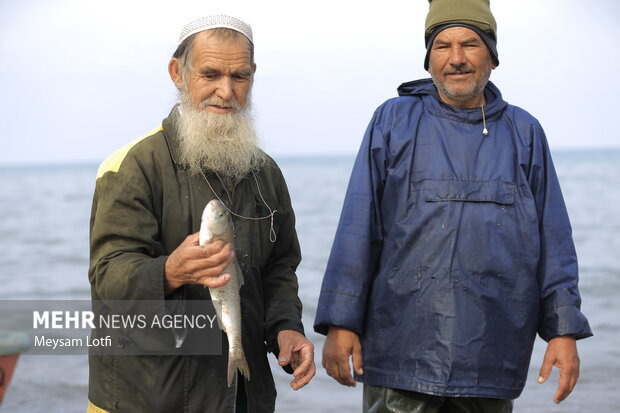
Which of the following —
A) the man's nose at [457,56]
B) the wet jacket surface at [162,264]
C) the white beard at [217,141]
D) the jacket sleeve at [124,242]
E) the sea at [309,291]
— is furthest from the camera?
the sea at [309,291]

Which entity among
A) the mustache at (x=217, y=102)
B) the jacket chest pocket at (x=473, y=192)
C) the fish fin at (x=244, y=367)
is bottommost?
the fish fin at (x=244, y=367)

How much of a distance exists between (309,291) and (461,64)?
31.0 feet

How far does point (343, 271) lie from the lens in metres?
4.09

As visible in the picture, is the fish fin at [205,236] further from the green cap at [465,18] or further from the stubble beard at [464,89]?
the green cap at [465,18]

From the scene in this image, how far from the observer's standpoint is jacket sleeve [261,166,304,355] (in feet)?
12.6

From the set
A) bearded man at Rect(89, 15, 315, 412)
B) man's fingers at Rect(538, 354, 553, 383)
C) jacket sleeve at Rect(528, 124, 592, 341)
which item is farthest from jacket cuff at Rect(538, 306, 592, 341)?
bearded man at Rect(89, 15, 315, 412)

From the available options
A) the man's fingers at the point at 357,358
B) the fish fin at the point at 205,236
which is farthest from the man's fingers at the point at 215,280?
the man's fingers at the point at 357,358

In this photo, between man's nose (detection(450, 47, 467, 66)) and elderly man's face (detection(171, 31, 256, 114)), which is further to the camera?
man's nose (detection(450, 47, 467, 66))

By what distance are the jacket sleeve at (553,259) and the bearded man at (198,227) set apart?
1139mm

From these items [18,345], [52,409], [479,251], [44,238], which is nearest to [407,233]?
[479,251]

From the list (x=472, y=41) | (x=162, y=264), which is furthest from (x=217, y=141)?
(x=472, y=41)

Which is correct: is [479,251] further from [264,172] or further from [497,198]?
[264,172]

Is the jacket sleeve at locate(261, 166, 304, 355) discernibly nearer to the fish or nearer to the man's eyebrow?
the fish

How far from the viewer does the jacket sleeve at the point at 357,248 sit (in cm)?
406
